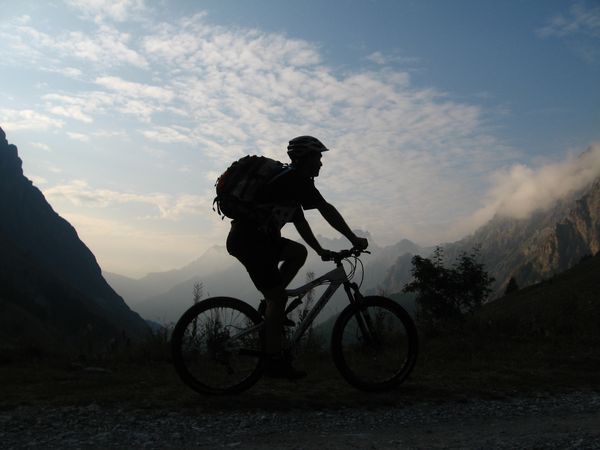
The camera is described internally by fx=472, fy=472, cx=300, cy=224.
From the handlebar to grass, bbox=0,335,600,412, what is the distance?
A: 1.52 m

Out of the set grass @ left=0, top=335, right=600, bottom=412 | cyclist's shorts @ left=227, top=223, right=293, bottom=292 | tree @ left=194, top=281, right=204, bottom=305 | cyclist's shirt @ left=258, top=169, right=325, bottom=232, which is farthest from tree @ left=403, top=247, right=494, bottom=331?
cyclist's shorts @ left=227, top=223, right=293, bottom=292

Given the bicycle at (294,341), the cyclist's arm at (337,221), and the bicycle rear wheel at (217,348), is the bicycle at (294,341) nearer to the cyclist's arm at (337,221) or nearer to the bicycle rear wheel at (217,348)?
the bicycle rear wheel at (217,348)

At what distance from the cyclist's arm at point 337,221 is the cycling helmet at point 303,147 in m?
0.61

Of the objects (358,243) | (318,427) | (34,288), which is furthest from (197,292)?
(34,288)

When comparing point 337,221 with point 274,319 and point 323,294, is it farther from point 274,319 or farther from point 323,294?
point 274,319

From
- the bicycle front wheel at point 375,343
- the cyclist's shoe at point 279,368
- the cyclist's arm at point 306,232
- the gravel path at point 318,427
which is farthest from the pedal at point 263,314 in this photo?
the gravel path at point 318,427

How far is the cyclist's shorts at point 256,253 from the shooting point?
17.2 ft

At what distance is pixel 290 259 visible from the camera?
5473mm

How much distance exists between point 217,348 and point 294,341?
896 mm

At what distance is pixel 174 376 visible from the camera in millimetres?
6422

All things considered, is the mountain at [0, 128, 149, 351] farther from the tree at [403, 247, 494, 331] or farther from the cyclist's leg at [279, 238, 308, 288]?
the tree at [403, 247, 494, 331]

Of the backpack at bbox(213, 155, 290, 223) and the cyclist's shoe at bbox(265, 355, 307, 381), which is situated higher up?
the backpack at bbox(213, 155, 290, 223)

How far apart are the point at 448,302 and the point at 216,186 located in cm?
5578

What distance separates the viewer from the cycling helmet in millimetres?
5367
